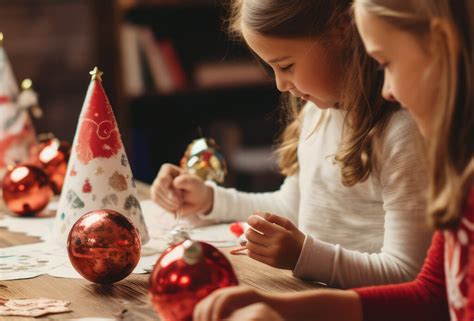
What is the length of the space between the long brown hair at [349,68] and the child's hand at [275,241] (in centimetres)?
14

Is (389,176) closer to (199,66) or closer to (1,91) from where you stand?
(1,91)

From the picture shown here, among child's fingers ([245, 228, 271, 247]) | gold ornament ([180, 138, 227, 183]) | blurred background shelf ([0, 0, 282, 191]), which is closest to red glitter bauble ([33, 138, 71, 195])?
gold ornament ([180, 138, 227, 183])

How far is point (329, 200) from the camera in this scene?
123 cm

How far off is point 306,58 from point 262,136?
7.72 ft

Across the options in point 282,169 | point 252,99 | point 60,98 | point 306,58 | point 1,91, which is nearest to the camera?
point 306,58

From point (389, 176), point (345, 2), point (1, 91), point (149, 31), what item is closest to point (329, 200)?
point (389, 176)

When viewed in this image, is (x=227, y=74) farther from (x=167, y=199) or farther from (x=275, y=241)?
(x=275, y=241)

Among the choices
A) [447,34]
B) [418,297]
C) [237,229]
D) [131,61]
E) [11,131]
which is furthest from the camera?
[131,61]

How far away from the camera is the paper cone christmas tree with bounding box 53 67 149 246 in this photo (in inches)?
46.3

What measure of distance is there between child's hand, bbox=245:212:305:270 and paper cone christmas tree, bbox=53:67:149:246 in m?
0.25

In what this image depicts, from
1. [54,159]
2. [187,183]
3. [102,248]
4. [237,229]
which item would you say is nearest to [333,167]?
[237,229]

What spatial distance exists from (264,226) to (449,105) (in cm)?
36

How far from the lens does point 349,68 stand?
115 centimetres

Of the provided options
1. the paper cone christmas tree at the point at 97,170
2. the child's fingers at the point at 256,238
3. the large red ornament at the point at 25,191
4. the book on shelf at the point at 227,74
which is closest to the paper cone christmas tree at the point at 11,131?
the large red ornament at the point at 25,191
